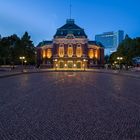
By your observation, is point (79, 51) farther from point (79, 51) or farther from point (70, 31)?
point (70, 31)

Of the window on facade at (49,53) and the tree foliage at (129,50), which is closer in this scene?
the tree foliage at (129,50)

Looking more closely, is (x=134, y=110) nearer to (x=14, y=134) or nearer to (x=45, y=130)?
(x=45, y=130)

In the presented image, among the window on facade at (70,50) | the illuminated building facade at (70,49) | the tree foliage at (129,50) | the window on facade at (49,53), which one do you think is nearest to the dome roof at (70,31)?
the illuminated building facade at (70,49)

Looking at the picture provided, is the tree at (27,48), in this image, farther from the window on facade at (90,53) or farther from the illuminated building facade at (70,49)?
the window on facade at (90,53)

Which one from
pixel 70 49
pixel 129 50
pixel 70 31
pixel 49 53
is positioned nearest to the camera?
pixel 129 50

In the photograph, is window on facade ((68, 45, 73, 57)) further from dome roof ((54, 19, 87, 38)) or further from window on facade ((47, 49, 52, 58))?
window on facade ((47, 49, 52, 58))

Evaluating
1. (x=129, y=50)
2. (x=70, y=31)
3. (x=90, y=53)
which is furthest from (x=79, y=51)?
(x=129, y=50)

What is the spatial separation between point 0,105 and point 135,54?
2416 inches

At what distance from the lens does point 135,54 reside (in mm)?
68562

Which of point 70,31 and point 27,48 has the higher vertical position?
point 70,31

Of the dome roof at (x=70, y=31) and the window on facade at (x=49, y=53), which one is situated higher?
the dome roof at (x=70, y=31)

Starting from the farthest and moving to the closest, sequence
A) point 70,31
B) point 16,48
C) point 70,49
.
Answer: point 70,49, point 70,31, point 16,48

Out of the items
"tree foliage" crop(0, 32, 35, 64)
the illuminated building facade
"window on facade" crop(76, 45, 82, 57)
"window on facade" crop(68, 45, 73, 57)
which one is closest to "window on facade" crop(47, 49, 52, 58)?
the illuminated building facade

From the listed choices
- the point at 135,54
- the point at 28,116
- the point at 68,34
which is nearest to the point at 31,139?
the point at 28,116
